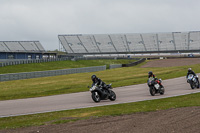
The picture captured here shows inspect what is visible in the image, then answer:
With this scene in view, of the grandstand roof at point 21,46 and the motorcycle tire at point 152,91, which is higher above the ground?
the grandstand roof at point 21,46

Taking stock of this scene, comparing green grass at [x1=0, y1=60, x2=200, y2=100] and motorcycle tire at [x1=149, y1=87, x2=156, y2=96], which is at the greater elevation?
green grass at [x1=0, y1=60, x2=200, y2=100]

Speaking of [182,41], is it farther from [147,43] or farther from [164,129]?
[164,129]

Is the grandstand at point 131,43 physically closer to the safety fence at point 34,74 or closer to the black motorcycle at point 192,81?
the safety fence at point 34,74

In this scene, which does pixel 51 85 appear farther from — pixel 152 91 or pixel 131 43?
pixel 131 43

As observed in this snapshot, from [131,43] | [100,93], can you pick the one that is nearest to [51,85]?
[100,93]

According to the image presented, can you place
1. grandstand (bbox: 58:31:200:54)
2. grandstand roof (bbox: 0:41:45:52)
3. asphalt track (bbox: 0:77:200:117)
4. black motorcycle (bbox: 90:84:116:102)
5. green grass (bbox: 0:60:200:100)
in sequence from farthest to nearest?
1. grandstand (bbox: 58:31:200:54)
2. grandstand roof (bbox: 0:41:45:52)
3. green grass (bbox: 0:60:200:100)
4. black motorcycle (bbox: 90:84:116:102)
5. asphalt track (bbox: 0:77:200:117)

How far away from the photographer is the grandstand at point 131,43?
115688 mm

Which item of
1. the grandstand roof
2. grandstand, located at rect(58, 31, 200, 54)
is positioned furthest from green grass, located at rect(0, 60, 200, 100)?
grandstand, located at rect(58, 31, 200, 54)

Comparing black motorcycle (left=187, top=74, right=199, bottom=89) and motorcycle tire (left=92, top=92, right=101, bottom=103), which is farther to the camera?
black motorcycle (left=187, top=74, right=199, bottom=89)

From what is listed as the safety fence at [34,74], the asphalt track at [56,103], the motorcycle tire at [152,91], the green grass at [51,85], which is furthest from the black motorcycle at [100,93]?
the safety fence at [34,74]

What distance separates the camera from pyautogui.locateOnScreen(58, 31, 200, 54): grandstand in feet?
380

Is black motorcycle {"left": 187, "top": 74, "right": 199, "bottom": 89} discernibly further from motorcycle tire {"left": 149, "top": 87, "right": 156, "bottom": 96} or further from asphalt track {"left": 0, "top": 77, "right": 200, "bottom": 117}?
motorcycle tire {"left": 149, "top": 87, "right": 156, "bottom": 96}

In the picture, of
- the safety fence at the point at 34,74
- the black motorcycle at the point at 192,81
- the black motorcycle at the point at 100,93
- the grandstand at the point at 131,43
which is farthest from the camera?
the grandstand at the point at 131,43

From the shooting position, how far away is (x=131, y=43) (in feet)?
396
